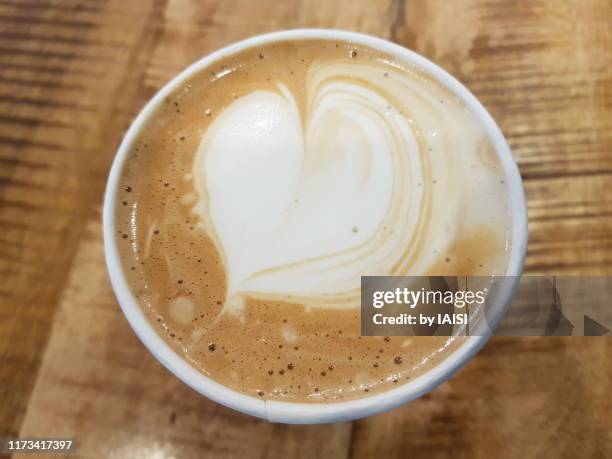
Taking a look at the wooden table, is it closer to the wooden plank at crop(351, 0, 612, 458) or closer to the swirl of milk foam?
the wooden plank at crop(351, 0, 612, 458)

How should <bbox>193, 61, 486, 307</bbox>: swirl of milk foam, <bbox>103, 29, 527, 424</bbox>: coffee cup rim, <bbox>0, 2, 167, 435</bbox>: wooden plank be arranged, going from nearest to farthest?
<bbox>103, 29, 527, 424</bbox>: coffee cup rim < <bbox>193, 61, 486, 307</bbox>: swirl of milk foam < <bbox>0, 2, 167, 435</bbox>: wooden plank

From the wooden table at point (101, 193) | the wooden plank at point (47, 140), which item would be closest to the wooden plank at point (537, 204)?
the wooden table at point (101, 193)

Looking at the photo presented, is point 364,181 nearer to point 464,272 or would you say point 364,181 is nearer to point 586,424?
point 464,272

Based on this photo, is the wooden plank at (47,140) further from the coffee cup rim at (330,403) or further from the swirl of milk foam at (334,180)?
the swirl of milk foam at (334,180)

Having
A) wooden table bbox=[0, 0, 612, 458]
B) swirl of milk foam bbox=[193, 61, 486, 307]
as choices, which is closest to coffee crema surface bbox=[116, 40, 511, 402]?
swirl of milk foam bbox=[193, 61, 486, 307]

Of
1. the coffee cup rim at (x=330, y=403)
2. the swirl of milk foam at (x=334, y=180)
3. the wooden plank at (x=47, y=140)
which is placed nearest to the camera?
the coffee cup rim at (x=330, y=403)

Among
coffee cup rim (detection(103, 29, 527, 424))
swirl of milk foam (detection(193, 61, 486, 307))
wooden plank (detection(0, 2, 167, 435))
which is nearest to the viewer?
coffee cup rim (detection(103, 29, 527, 424))
